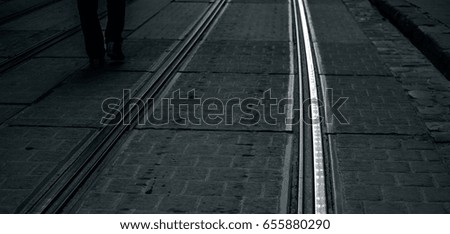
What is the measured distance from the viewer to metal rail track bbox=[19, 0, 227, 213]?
3.89 meters

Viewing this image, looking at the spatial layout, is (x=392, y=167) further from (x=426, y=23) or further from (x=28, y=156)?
(x=426, y=23)

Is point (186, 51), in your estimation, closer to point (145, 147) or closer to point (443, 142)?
point (145, 147)

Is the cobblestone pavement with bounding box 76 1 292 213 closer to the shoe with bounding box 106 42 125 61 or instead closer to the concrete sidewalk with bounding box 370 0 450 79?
the shoe with bounding box 106 42 125 61

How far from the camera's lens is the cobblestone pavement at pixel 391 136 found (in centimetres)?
396

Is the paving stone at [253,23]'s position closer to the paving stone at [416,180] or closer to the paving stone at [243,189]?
the paving stone at [416,180]

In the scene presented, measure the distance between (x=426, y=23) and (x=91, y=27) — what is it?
5581 mm

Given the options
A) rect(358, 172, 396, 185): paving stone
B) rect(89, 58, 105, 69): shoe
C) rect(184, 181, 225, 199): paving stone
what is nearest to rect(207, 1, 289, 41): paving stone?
rect(89, 58, 105, 69): shoe

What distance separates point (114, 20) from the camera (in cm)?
765

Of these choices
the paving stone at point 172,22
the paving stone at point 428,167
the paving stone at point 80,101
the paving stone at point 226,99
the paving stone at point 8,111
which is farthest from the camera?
the paving stone at point 172,22

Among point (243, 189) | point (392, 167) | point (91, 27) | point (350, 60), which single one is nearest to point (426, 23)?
point (350, 60)

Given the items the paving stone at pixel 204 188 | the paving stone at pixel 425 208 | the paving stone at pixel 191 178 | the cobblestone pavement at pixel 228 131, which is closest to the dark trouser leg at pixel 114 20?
the cobblestone pavement at pixel 228 131

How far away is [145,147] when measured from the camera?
16.1 ft

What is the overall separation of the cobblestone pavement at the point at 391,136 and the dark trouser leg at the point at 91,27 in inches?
124
